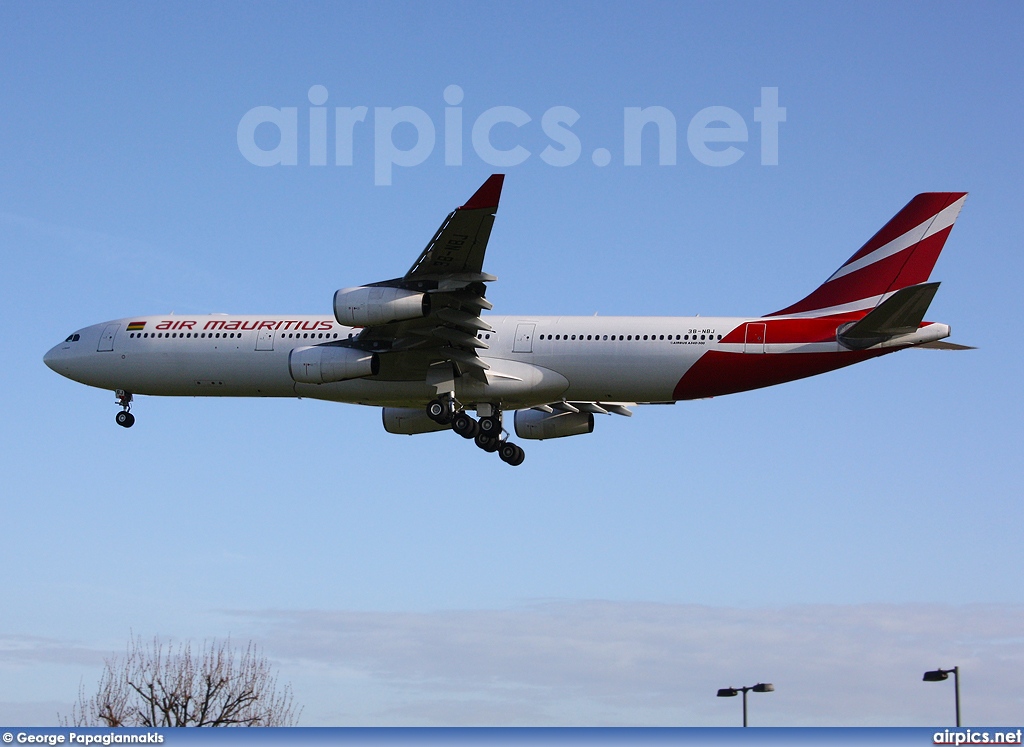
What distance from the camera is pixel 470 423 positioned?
46969 millimetres

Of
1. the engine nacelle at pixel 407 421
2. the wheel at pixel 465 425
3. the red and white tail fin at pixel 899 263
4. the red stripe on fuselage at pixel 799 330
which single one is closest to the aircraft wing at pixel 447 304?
the wheel at pixel 465 425

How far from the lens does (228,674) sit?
48.3 metres

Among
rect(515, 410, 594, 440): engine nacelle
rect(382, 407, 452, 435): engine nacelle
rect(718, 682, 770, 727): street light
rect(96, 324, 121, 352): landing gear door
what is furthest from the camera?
rect(515, 410, 594, 440): engine nacelle

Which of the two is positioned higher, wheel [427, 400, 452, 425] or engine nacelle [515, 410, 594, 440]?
engine nacelle [515, 410, 594, 440]

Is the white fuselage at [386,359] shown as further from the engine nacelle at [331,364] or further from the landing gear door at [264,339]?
the engine nacelle at [331,364]

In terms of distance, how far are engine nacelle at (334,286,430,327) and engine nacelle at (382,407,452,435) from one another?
9.59 meters

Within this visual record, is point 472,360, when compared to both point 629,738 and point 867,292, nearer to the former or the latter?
point 867,292

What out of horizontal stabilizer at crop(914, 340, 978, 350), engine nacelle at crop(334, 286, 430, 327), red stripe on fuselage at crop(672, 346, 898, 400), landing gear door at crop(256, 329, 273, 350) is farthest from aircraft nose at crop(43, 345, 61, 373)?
horizontal stabilizer at crop(914, 340, 978, 350)

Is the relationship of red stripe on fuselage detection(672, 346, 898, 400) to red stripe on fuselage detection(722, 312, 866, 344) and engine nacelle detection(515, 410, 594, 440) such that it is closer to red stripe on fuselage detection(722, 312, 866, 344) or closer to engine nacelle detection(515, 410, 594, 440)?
red stripe on fuselage detection(722, 312, 866, 344)

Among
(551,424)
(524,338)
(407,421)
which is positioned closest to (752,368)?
(524,338)

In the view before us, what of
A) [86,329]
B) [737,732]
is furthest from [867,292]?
[86,329]

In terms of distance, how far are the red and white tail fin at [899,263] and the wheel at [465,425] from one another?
10.5m

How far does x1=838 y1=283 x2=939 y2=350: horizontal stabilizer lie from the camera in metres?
40.2

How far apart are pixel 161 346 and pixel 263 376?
4.16 m
